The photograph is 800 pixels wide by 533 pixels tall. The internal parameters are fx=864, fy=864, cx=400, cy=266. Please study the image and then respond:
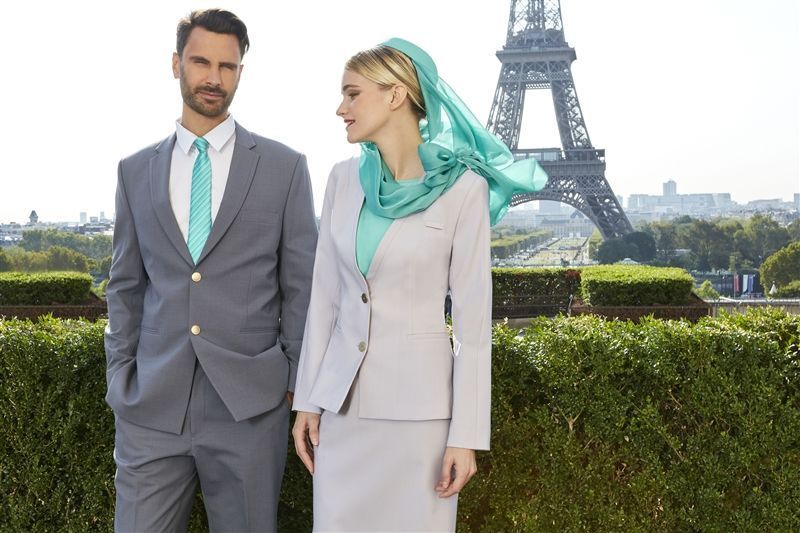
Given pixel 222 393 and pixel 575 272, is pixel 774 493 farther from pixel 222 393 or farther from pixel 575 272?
pixel 575 272

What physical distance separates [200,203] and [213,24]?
488mm

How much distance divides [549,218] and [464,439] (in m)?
78.7

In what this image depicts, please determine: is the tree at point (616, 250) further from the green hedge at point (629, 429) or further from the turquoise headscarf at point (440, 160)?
the turquoise headscarf at point (440, 160)

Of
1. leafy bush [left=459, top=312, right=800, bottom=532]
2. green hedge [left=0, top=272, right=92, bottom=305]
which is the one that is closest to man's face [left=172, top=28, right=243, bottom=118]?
leafy bush [left=459, top=312, right=800, bottom=532]

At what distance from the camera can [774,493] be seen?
3.02 meters

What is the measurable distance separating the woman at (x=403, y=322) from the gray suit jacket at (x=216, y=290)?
276mm

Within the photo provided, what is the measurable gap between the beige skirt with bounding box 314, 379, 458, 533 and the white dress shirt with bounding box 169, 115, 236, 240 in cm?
76

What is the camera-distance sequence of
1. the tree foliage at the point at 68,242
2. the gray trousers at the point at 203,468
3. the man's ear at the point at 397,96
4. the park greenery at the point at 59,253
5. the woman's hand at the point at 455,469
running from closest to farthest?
the woman's hand at the point at 455,469 → the man's ear at the point at 397,96 → the gray trousers at the point at 203,468 → the park greenery at the point at 59,253 → the tree foliage at the point at 68,242

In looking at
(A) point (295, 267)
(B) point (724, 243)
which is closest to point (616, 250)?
(B) point (724, 243)

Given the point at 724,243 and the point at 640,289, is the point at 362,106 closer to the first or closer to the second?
the point at 640,289

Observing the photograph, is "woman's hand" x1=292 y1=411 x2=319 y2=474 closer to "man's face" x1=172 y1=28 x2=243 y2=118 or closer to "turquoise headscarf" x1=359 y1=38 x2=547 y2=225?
"turquoise headscarf" x1=359 y1=38 x2=547 y2=225

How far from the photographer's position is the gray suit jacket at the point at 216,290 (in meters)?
2.32

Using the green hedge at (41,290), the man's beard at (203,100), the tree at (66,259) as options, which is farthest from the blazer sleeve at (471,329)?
the tree at (66,259)

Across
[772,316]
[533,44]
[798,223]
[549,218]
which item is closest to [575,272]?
[772,316]
